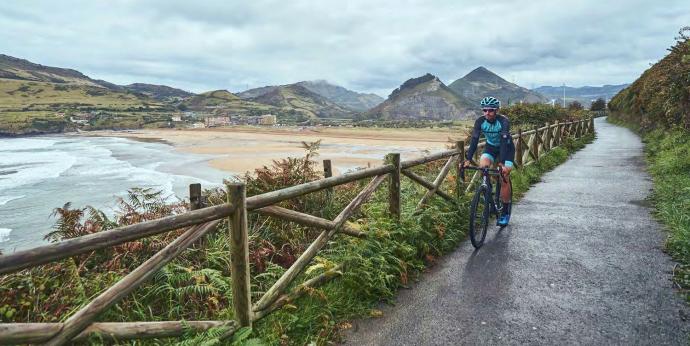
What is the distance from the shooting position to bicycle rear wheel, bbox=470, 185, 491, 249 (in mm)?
6643

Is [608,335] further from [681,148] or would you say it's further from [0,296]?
[681,148]

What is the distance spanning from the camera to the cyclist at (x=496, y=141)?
6.72 m

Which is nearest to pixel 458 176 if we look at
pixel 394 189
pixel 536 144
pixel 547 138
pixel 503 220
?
pixel 503 220

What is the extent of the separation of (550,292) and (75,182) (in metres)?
22.9

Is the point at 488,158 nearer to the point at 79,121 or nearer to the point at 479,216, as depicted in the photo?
the point at 479,216

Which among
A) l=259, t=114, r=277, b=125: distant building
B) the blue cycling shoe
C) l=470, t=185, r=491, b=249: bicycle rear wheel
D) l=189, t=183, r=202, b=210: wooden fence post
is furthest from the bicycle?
l=259, t=114, r=277, b=125: distant building

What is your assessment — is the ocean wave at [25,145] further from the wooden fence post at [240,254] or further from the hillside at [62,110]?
the wooden fence post at [240,254]

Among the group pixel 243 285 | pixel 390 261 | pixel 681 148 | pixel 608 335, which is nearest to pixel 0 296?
pixel 243 285

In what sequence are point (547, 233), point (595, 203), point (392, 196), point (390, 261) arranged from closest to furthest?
point (390, 261) < point (392, 196) < point (547, 233) < point (595, 203)

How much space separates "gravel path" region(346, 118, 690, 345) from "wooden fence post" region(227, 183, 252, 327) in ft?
3.48

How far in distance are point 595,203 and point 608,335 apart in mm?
6604

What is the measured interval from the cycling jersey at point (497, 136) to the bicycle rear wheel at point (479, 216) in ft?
1.99

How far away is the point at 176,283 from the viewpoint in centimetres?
470

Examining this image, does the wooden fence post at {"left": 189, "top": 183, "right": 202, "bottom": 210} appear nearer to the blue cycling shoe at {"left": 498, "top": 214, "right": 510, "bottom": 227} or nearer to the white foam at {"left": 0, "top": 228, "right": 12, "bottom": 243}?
the blue cycling shoe at {"left": 498, "top": 214, "right": 510, "bottom": 227}
